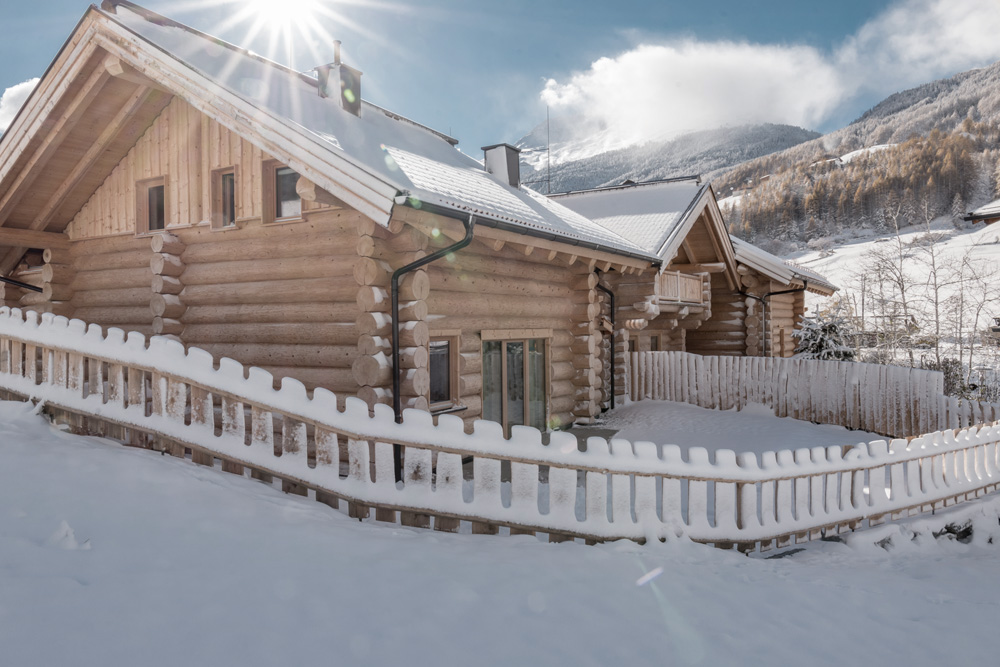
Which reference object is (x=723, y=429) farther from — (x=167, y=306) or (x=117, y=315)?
(x=117, y=315)

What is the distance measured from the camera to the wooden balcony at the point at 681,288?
16.2m

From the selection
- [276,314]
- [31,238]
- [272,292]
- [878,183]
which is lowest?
[276,314]

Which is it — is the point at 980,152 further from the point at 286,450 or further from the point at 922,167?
the point at 286,450

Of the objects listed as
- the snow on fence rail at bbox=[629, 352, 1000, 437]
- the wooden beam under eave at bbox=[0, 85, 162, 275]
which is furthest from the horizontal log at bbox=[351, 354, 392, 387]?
the snow on fence rail at bbox=[629, 352, 1000, 437]

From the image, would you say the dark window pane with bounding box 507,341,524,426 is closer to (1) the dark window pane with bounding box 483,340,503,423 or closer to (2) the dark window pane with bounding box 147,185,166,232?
(1) the dark window pane with bounding box 483,340,503,423

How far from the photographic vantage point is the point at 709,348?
21719mm

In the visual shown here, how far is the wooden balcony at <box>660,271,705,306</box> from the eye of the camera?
637 inches

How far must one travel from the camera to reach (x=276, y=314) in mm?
8680

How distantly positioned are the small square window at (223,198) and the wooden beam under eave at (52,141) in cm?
204

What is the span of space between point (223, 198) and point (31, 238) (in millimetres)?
4255

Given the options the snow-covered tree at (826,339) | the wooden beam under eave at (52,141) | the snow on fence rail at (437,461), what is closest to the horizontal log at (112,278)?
the wooden beam under eave at (52,141)

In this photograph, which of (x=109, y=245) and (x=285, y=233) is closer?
(x=285, y=233)

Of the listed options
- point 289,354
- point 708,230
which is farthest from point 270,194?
point 708,230

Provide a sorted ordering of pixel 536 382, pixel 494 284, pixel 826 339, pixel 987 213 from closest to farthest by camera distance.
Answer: pixel 494 284, pixel 536 382, pixel 987 213, pixel 826 339
